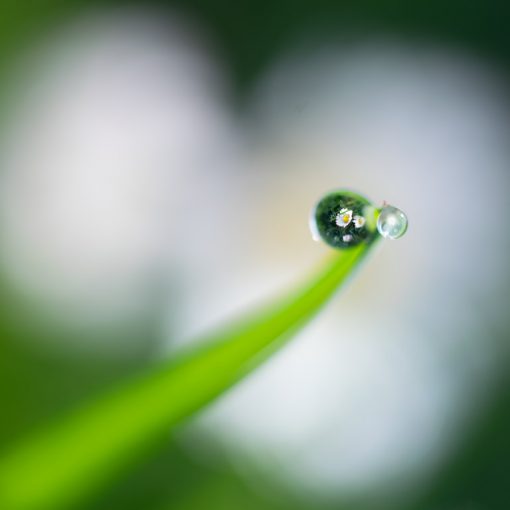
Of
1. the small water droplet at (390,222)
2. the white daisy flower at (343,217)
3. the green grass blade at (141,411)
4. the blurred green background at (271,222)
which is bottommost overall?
the green grass blade at (141,411)

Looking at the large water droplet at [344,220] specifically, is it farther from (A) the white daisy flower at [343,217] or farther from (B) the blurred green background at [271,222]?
(B) the blurred green background at [271,222]

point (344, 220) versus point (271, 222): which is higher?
point (271, 222)

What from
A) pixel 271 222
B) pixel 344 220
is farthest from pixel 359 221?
pixel 271 222

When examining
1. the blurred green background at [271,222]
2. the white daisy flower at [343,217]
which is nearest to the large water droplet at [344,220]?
the white daisy flower at [343,217]

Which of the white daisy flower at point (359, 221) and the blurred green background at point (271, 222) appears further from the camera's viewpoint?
the blurred green background at point (271, 222)

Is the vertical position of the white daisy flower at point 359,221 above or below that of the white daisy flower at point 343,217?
below

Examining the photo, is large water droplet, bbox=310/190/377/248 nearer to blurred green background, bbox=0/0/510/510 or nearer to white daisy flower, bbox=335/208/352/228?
white daisy flower, bbox=335/208/352/228

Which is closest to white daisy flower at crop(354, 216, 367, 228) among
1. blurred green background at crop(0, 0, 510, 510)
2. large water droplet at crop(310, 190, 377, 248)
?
large water droplet at crop(310, 190, 377, 248)

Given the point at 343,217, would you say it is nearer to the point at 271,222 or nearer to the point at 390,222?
the point at 390,222
